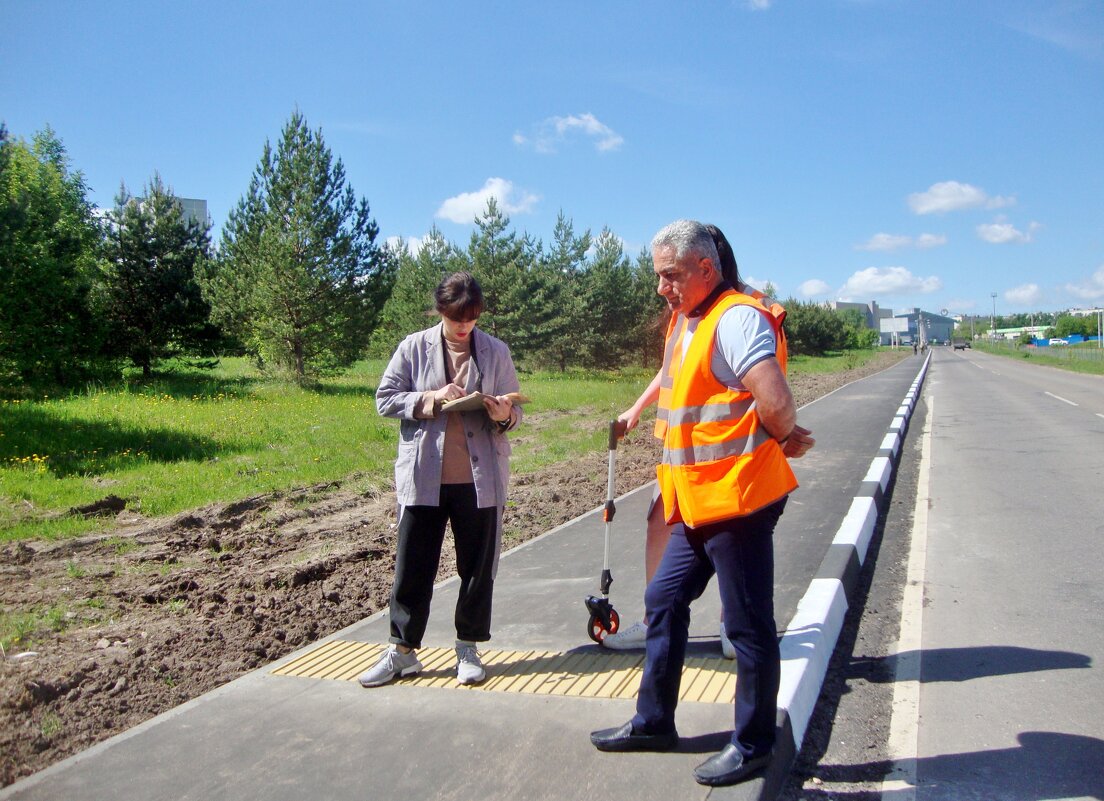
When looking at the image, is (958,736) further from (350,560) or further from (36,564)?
(36,564)

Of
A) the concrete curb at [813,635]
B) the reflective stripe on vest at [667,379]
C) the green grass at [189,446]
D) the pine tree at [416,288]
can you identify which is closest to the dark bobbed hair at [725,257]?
the reflective stripe on vest at [667,379]

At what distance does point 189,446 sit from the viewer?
40.6ft

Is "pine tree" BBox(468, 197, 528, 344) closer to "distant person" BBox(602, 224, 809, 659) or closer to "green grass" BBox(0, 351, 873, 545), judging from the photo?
"green grass" BBox(0, 351, 873, 545)

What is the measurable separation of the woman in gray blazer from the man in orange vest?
3.77 ft

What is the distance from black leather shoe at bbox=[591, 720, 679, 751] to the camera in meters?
3.02

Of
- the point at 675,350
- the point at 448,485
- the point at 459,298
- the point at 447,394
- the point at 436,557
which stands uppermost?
the point at 459,298

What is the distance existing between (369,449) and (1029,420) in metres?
12.6

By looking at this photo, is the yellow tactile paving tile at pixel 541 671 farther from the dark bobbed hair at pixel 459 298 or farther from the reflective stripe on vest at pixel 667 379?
the dark bobbed hair at pixel 459 298

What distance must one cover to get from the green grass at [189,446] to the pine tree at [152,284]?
14.8 feet

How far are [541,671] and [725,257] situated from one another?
2082mm

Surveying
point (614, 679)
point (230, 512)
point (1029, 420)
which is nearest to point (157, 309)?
point (230, 512)

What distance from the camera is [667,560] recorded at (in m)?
3.04

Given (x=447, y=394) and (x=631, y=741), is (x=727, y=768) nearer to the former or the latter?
(x=631, y=741)

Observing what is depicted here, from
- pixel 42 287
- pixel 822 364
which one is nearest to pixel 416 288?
pixel 42 287
